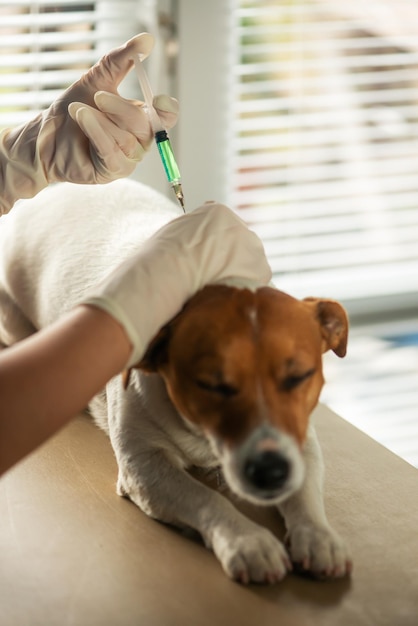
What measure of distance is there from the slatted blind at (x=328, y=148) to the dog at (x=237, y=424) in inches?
39.1

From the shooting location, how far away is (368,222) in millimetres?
2371

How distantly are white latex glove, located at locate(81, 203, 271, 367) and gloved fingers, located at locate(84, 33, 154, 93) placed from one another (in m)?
0.25

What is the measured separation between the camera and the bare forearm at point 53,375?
0.87 metres

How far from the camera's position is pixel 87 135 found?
127 cm

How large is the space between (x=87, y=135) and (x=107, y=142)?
0.03 m

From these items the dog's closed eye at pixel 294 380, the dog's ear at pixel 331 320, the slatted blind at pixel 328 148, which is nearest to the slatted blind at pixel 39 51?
the slatted blind at pixel 328 148

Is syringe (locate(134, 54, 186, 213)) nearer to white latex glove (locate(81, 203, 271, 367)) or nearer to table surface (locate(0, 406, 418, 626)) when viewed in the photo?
white latex glove (locate(81, 203, 271, 367))

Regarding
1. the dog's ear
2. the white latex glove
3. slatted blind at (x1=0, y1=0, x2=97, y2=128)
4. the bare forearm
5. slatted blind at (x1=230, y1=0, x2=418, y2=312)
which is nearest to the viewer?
the bare forearm

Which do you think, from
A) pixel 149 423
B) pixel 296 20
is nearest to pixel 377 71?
pixel 296 20

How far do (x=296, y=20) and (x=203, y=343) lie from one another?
50.6 inches

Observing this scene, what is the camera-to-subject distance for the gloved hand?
4.12ft

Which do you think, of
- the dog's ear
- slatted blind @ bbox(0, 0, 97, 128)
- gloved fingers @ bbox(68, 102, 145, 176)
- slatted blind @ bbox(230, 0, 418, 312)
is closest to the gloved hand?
gloved fingers @ bbox(68, 102, 145, 176)

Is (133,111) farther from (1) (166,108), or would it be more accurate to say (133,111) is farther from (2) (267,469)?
(2) (267,469)

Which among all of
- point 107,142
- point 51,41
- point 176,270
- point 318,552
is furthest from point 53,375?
point 51,41
